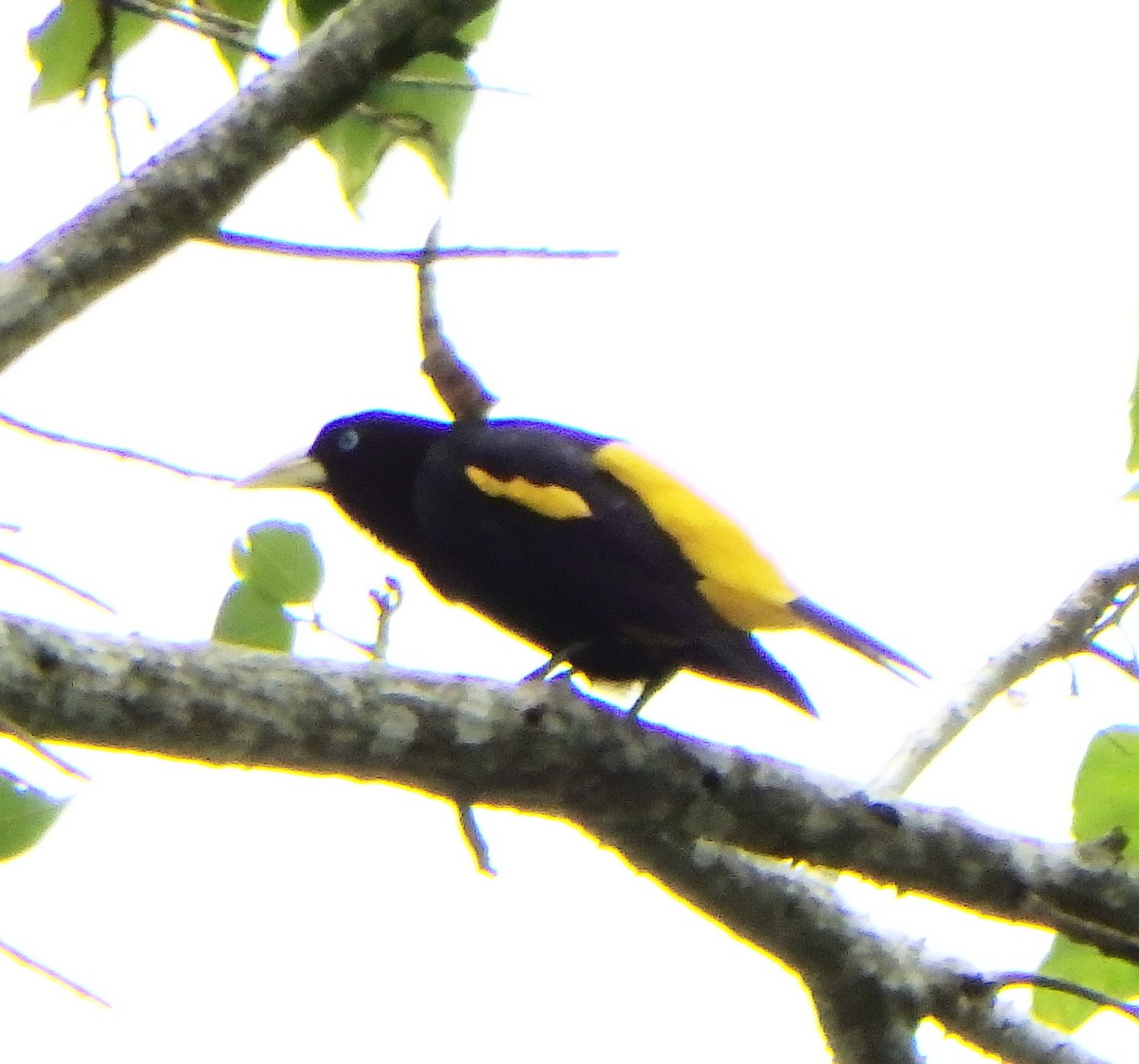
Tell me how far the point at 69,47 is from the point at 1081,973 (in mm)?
1980

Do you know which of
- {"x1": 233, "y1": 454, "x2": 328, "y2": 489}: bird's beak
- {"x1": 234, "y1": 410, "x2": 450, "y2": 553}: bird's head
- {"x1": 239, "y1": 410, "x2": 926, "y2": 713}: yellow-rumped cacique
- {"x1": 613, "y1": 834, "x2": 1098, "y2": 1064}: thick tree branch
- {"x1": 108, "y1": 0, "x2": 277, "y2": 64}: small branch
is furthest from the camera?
{"x1": 233, "y1": 454, "x2": 328, "y2": 489}: bird's beak

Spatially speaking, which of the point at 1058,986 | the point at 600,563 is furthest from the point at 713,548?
the point at 1058,986

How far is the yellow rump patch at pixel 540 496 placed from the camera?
2508mm

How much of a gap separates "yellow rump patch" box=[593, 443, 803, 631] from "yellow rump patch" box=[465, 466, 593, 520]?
14cm

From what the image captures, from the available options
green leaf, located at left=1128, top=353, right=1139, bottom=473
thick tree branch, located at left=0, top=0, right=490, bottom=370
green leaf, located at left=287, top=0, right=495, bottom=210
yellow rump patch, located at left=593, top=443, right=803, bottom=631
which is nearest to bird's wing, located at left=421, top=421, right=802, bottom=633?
yellow rump patch, located at left=593, top=443, right=803, bottom=631

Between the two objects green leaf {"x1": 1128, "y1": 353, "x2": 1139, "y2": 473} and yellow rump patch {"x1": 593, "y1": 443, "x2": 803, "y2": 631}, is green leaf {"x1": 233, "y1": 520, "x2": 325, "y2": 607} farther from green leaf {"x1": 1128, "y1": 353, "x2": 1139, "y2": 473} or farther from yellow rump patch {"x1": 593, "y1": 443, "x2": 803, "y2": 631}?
green leaf {"x1": 1128, "y1": 353, "x2": 1139, "y2": 473}

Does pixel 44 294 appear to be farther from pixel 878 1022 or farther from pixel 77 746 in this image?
pixel 878 1022

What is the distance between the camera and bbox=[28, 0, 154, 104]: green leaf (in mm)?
1929

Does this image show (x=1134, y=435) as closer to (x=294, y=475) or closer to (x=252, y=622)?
(x=252, y=622)

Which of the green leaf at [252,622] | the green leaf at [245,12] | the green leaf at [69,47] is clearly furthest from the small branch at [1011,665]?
the green leaf at [69,47]

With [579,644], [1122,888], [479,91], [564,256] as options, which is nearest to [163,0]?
[479,91]

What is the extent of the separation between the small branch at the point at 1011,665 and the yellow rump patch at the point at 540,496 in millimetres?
724

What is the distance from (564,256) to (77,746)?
83cm

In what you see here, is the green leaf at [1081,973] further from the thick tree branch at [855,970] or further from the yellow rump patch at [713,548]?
the yellow rump patch at [713,548]
